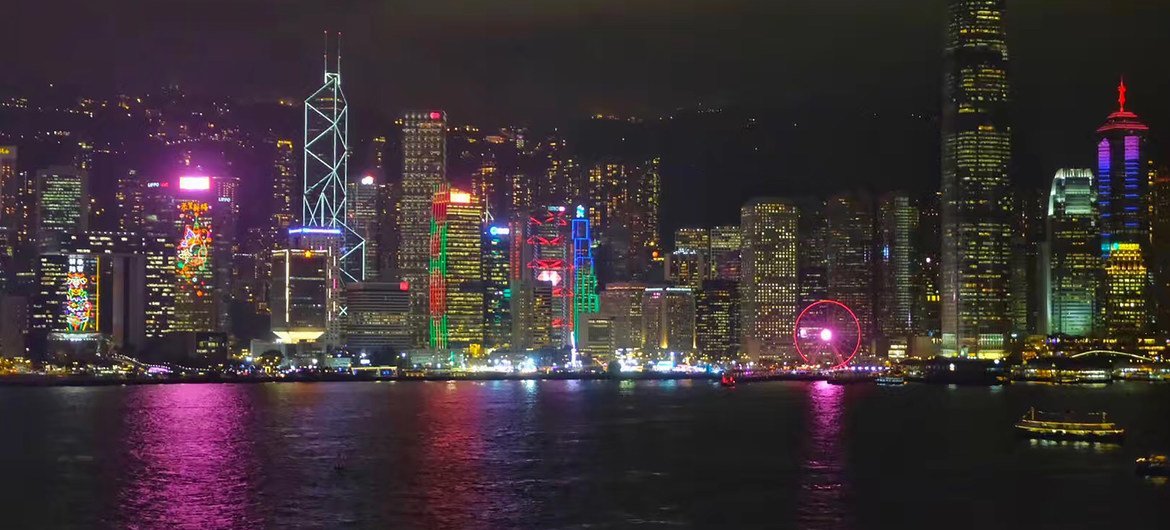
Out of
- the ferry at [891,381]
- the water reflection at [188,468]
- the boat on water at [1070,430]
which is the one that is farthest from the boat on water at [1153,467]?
the ferry at [891,381]

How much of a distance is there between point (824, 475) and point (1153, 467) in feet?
44.2

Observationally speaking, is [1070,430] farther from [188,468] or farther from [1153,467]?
[188,468]

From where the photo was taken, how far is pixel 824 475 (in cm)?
6519

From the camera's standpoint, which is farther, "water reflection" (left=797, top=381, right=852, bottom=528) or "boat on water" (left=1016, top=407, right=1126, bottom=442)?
"boat on water" (left=1016, top=407, right=1126, bottom=442)

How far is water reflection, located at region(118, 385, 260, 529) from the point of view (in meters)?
52.5

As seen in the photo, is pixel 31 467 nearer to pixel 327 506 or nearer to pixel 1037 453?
pixel 327 506

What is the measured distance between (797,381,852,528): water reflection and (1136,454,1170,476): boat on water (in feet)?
40.2

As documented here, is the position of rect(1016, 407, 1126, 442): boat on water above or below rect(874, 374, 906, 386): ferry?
above

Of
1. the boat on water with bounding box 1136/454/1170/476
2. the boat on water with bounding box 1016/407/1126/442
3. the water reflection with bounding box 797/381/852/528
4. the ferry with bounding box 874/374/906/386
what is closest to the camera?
the water reflection with bounding box 797/381/852/528

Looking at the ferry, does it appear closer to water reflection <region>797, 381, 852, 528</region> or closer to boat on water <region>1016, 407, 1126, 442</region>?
water reflection <region>797, 381, 852, 528</region>

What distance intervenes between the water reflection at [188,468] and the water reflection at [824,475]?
19.5m

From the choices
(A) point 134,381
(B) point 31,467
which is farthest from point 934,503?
(A) point 134,381

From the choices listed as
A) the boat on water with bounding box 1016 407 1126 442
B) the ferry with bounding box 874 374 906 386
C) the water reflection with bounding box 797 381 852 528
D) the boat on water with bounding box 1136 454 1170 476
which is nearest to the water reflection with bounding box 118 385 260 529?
the water reflection with bounding box 797 381 852 528

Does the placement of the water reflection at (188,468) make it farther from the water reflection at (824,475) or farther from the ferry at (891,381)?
the ferry at (891,381)
